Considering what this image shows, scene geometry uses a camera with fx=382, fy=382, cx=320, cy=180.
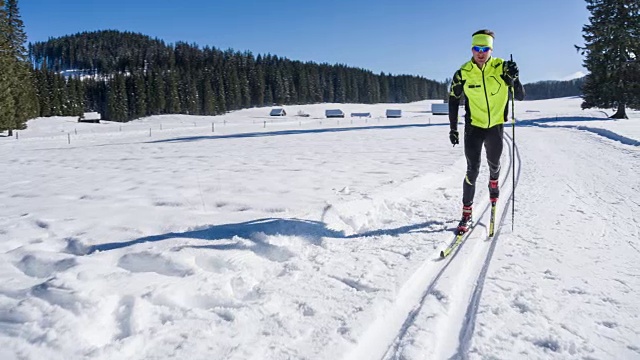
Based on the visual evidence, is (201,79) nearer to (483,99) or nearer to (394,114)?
(394,114)

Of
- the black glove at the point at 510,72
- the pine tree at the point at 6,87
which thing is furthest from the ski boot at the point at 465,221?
the pine tree at the point at 6,87

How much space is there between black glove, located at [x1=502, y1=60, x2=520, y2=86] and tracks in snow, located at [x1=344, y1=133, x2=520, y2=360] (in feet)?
7.22

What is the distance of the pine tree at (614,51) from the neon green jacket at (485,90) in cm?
3928

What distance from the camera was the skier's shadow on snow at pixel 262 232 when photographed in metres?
4.27

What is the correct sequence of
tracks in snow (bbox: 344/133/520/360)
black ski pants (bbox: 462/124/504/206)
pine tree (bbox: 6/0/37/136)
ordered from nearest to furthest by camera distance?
tracks in snow (bbox: 344/133/520/360) → black ski pants (bbox: 462/124/504/206) → pine tree (bbox: 6/0/37/136)

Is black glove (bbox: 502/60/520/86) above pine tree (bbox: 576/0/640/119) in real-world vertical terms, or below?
below

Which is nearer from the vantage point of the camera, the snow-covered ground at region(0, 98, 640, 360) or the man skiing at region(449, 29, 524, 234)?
the snow-covered ground at region(0, 98, 640, 360)

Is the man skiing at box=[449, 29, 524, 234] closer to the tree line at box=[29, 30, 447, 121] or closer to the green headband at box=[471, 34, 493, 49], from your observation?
the green headband at box=[471, 34, 493, 49]

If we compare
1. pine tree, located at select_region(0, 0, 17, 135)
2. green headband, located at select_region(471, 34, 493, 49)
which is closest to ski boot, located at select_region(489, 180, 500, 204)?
green headband, located at select_region(471, 34, 493, 49)

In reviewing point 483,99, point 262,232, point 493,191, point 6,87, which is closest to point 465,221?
point 493,191

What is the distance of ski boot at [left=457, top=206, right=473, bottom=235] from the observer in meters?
4.82

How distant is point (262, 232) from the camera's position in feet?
15.3

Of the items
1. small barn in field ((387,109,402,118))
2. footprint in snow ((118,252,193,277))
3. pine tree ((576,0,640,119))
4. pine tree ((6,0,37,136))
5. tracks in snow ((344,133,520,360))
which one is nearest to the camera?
tracks in snow ((344,133,520,360))

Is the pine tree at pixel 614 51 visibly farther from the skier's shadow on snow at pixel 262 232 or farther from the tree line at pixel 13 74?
the tree line at pixel 13 74
